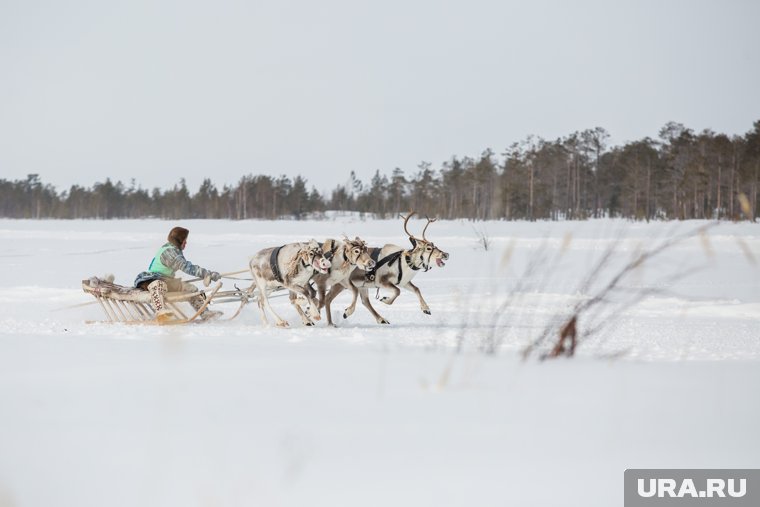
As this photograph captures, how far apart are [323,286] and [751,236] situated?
18.5 metres

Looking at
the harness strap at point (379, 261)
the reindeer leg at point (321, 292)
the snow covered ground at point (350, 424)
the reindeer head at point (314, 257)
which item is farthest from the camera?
the reindeer leg at point (321, 292)

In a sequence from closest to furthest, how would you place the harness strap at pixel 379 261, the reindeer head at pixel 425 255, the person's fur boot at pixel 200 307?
1. the reindeer head at pixel 425 255
2. the harness strap at pixel 379 261
3. the person's fur boot at pixel 200 307

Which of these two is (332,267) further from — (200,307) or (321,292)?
(200,307)

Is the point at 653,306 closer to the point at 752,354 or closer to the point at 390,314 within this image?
the point at 390,314

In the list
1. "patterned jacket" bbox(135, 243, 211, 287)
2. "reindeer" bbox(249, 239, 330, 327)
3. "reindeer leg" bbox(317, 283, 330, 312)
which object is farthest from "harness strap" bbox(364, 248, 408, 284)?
"patterned jacket" bbox(135, 243, 211, 287)

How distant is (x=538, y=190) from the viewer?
54.8 metres

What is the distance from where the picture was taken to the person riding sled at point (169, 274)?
891 cm

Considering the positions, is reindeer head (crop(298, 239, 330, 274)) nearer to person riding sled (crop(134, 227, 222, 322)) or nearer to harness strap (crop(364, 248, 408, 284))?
harness strap (crop(364, 248, 408, 284))

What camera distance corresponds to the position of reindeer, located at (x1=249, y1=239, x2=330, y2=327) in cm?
831

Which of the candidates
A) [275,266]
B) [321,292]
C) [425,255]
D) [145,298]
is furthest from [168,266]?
[425,255]

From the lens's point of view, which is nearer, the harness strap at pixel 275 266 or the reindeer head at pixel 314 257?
the reindeer head at pixel 314 257

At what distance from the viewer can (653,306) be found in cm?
1136

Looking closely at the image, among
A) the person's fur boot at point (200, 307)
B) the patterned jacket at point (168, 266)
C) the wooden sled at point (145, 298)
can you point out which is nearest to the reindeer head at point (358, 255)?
the wooden sled at point (145, 298)

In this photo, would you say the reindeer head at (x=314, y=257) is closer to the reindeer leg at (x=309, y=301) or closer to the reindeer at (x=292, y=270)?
the reindeer at (x=292, y=270)
